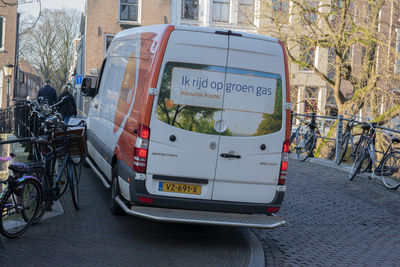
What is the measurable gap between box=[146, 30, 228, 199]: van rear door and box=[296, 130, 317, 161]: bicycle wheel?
9.10 metres

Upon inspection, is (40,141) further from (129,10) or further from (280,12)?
(129,10)

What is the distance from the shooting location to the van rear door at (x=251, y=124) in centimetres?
620

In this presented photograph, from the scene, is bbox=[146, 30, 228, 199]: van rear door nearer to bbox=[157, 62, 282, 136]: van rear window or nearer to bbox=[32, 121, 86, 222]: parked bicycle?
bbox=[157, 62, 282, 136]: van rear window

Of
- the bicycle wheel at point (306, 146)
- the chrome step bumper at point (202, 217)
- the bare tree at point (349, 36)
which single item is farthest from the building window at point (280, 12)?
the chrome step bumper at point (202, 217)

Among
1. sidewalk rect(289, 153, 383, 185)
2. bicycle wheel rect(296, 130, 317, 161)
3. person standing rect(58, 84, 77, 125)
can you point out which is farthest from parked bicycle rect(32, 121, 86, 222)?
bicycle wheel rect(296, 130, 317, 161)

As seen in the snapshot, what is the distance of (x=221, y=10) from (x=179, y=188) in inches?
1198

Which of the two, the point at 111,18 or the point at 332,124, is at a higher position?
the point at 111,18

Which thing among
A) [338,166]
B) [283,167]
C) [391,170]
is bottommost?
[338,166]

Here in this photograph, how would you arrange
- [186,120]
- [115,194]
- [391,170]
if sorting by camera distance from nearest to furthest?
[186,120], [115,194], [391,170]

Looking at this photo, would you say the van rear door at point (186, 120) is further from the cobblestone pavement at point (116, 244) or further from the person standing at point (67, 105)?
the person standing at point (67, 105)

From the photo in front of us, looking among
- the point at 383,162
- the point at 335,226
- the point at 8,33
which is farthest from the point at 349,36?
the point at 8,33

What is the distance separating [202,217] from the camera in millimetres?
6039

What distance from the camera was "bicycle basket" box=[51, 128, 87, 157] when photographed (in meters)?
7.22

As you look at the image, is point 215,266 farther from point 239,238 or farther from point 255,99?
point 255,99
